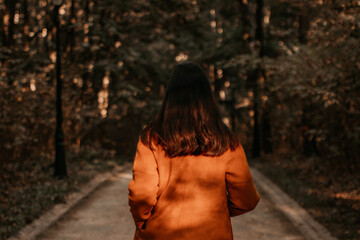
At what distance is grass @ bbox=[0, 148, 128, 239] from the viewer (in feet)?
24.0

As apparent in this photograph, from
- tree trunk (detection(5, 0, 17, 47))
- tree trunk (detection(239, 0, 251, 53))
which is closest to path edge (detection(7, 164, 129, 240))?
tree trunk (detection(5, 0, 17, 47))

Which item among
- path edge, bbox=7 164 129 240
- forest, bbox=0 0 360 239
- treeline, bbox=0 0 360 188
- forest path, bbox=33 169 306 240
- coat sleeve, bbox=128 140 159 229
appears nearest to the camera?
coat sleeve, bbox=128 140 159 229

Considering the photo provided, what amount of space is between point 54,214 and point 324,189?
6225 millimetres

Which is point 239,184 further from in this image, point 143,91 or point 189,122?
point 143,91

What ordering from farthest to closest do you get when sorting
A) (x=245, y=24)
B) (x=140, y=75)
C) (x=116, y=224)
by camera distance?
(x=245, y=24)
(x=140, y=75)
(x=116, y=224)

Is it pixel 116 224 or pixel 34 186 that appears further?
pixel 34 186

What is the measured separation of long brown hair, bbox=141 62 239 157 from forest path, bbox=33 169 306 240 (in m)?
4.68

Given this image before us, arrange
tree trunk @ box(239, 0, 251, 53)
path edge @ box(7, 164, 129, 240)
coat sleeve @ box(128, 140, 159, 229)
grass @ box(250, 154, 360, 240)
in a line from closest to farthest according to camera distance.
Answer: coat sleeve @ box(128, 140, 159, 229) < path edge @ box(7, 164, 129, 240) < grass @ box(250, 154, 360, 240) < tree trunk @ box(239, 0, 251, 53)

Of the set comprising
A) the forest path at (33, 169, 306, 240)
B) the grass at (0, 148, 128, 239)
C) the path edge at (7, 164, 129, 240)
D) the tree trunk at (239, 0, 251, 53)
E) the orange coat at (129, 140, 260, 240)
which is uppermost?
the tree trunk at (239, 0, 251, 53)

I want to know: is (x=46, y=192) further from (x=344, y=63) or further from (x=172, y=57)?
(x=172, y=57)

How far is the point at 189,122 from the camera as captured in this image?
259 centimetres

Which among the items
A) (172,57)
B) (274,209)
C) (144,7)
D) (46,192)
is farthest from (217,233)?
(172,57)

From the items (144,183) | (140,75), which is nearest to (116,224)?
(144,183)

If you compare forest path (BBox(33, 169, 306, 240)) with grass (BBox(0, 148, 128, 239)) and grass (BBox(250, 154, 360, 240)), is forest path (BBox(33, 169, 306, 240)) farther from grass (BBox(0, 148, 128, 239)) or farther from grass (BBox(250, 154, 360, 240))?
grass (BBox(250, 154, 360, 240))
